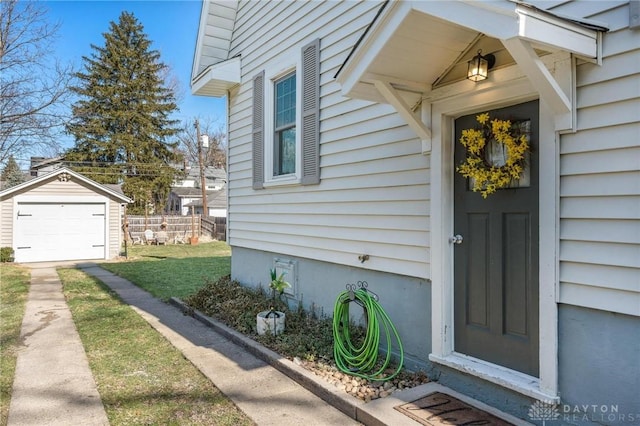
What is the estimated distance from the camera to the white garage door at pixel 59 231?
13648 mm

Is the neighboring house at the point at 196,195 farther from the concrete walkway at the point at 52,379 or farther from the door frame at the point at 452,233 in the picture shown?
the door frame at the point at 452,233

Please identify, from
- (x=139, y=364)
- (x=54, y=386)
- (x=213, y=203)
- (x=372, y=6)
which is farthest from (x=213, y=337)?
(x=213, y=203)

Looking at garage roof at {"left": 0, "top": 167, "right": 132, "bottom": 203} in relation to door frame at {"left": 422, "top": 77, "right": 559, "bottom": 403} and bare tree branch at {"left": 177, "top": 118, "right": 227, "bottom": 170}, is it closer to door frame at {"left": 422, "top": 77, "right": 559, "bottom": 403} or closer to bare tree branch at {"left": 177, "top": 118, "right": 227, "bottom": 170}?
door frame at {"left": 422, "top": 77, "right": 559, "bottom": 403}

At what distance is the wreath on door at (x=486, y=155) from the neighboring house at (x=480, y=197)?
8cm

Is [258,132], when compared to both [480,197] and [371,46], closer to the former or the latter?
[371,46]

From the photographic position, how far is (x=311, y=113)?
4.98 meters

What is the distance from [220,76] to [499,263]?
5.32 metres

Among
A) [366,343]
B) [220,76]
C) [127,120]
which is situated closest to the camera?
[366,343]

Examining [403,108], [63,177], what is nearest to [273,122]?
[403,108]

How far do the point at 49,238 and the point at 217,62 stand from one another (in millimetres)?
10477

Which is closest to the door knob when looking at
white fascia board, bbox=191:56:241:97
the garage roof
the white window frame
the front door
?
the front door

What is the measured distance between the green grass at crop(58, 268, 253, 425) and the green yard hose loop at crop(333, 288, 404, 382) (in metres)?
1.01

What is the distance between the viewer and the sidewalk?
9.80 ft

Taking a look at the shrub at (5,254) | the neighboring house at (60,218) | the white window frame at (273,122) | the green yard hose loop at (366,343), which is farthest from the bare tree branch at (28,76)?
the green yard hose loop at (366,343)
